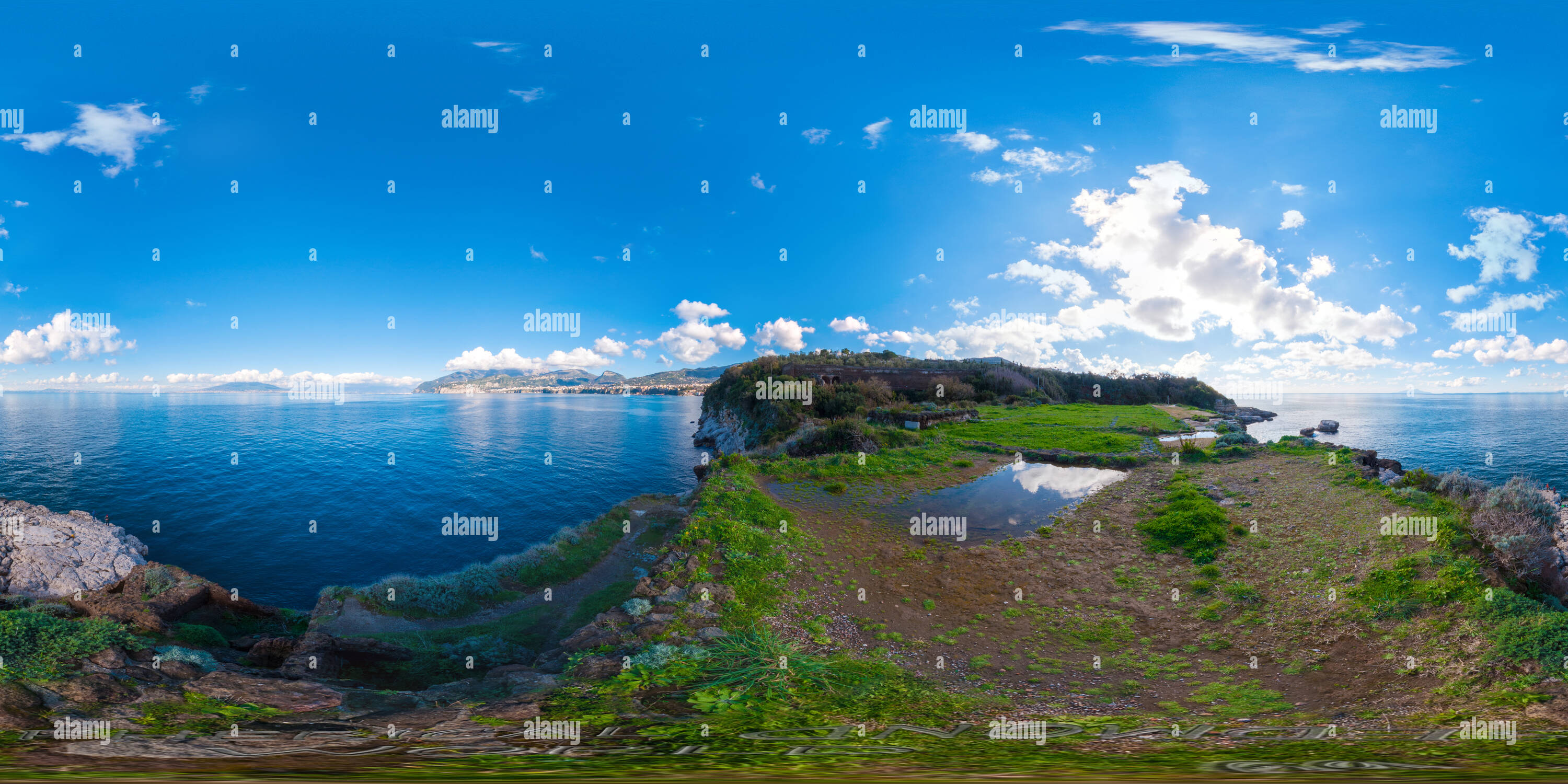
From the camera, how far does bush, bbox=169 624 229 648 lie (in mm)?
10055

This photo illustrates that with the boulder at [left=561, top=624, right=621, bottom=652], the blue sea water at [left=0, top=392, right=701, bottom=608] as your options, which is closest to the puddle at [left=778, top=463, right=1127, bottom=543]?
the boulder at [left=561, top=624, right=621, bottom=652]

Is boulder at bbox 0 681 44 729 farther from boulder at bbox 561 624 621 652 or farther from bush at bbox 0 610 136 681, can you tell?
boulder at bbox 561 624 621 652

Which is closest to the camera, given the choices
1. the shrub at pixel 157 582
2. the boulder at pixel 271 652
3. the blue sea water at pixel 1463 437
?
the boulder at pixel 271 652

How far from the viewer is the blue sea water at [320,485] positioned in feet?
64.2

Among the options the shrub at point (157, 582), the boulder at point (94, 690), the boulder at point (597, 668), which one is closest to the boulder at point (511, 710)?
the boulder at point (597, 668)

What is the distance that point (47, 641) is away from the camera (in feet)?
21.1

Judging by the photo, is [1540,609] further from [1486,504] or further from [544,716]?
[544,716]

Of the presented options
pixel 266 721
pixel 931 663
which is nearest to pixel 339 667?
pixel 266 721
